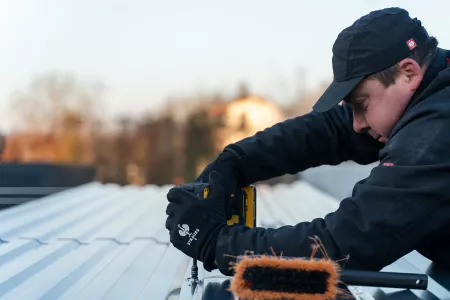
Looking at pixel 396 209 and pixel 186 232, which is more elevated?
pixel 396 209

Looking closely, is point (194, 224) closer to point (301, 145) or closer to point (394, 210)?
point (394, 210)

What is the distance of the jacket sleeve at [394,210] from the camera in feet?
5.23

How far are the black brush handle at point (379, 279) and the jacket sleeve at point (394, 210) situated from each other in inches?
2.9

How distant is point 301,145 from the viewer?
98.4 inches

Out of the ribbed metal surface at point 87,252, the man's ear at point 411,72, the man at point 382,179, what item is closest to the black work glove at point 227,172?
the man at point 382,179

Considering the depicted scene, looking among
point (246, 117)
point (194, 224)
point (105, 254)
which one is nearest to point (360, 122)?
point (194, 224)

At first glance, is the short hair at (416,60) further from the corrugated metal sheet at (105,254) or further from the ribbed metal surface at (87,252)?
the ribbed metal surface at (87,252)

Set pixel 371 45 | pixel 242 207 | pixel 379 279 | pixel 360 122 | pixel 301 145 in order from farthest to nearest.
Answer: pixel 301 145 → pixel 242 207 → pixel 360 122 → pixel 371 45 → pixel 379 279

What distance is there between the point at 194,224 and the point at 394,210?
2.08 ft

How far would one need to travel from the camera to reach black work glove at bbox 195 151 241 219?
212 cm

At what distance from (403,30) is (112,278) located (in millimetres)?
1375

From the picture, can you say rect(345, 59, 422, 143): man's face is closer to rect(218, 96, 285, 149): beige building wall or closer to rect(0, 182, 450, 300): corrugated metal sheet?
rect(0, 182, 450, 300): corrugated metal sheet

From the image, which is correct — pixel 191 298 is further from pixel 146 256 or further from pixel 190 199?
pixel 146 256

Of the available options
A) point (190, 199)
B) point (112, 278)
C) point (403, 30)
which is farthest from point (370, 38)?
point (112, 278)
